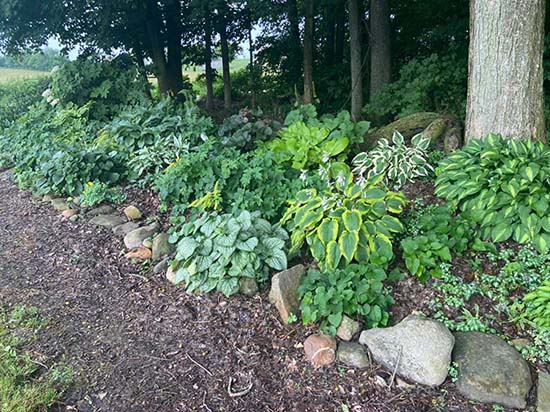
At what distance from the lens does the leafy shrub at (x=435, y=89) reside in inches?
219

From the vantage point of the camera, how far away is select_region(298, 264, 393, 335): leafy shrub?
2.43 metres

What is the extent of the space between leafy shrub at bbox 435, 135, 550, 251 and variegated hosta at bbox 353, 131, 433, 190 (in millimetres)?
284

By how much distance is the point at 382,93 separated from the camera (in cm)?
623

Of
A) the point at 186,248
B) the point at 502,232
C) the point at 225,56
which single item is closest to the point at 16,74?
the point at 225,56

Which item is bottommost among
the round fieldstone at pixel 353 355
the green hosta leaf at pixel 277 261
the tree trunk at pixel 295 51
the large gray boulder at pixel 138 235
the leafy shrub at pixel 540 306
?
the round fieldstone at pixel 353 355

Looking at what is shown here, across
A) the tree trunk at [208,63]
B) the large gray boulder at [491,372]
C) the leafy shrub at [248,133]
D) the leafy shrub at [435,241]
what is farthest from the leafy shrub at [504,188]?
the tree trunk at [208,63]

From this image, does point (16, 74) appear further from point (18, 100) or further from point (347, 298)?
point (347, 298)

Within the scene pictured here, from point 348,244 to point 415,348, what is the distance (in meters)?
0.71

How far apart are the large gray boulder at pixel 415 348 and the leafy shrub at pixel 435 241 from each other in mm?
384

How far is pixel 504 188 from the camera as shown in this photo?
282 cm

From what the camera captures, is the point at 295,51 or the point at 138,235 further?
the point at 295,51

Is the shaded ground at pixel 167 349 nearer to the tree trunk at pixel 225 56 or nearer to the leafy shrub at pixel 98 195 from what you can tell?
the leafy shrub at pixel 98 195

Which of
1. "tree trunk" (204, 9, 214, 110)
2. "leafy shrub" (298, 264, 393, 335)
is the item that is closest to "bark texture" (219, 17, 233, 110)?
"tree trunk" (204, 9, 214, 110)

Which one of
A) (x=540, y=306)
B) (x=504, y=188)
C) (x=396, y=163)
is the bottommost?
(x=540, y=306)
